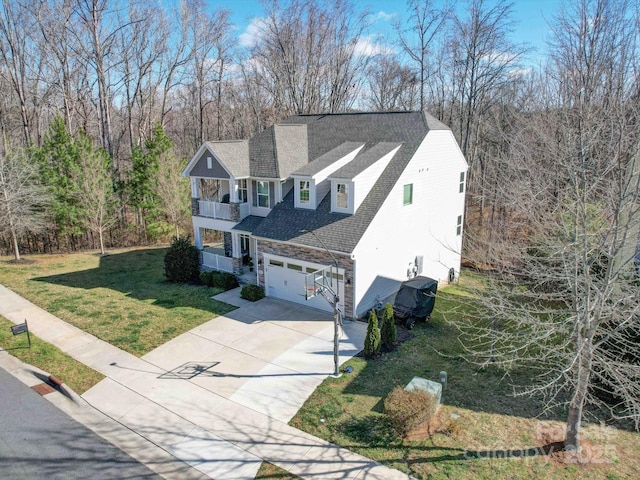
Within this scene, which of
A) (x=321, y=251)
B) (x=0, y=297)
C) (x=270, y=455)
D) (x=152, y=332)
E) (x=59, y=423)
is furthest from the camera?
(x=0, y=297)

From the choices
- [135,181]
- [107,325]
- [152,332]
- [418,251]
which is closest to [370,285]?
[418,251]

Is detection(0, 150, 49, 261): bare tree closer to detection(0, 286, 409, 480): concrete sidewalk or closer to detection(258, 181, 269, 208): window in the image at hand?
detection(0, 286, 409, 480): concrete sidewalk

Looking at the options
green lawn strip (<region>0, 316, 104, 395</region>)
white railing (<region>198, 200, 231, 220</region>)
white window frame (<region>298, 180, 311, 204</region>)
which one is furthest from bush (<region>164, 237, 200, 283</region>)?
green lawn strip (<region>0, 316, 104, 395</region>)

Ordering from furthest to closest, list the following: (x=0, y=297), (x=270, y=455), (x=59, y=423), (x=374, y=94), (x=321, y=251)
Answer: (x=374, y=94) → (x=0, y=297) → (x=321, y=251) → (x=59, y=423) → (x=270, y=455)

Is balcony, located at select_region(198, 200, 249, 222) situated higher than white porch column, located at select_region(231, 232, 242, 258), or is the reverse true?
balcony, located at select_region(198, 200, 249, 222)

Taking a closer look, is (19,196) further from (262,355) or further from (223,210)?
(262,355)

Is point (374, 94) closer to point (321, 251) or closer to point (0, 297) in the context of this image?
point (321, 251)
